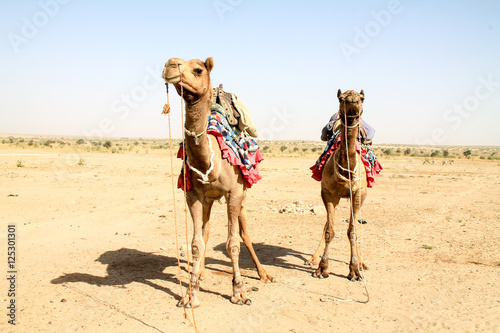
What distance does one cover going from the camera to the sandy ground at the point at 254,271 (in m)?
5.46

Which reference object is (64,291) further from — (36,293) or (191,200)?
(191,200)

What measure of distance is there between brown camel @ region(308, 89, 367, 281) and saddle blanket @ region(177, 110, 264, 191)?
155 cm

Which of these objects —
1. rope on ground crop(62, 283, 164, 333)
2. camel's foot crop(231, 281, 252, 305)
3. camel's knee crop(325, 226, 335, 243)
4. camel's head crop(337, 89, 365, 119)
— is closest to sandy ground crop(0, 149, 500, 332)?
rope on ground crop(62, 283, 164, 333)

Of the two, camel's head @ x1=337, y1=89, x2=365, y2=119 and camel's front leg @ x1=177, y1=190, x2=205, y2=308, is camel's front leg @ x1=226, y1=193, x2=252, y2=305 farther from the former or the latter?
camel's head @ x1=337, y1=89, x2=365, y2=119

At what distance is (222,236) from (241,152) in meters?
4.39

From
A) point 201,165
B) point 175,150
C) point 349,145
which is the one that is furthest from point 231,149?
Result: point 175,150

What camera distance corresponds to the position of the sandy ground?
5.46 m

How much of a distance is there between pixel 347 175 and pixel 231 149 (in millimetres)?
2284

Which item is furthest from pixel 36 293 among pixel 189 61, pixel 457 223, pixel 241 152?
pixel 457 223

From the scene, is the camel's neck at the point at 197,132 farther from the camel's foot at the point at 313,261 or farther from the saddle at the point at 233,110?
the camel's foot at the point at 313,261

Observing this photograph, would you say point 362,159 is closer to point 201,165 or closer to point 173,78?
point 201,165

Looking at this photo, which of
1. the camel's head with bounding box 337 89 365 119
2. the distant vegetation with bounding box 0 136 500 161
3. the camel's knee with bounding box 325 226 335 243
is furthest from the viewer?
the distant vegetation with bounding box 0 136 500 161

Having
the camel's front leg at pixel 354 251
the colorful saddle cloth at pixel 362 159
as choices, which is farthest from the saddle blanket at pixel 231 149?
the camel's front leg at pixel 354 251

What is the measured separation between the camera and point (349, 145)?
6.82 meters
